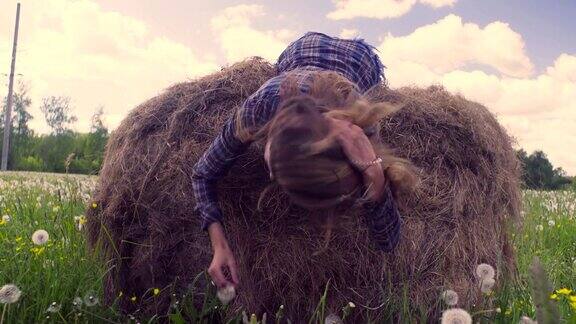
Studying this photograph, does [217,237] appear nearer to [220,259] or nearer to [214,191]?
[220,259]

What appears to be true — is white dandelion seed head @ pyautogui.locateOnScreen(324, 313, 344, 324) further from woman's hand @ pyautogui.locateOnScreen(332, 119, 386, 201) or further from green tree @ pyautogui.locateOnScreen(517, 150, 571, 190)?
green tree @ pyautogui.locateOnScreen(517, 150, 571, 190)

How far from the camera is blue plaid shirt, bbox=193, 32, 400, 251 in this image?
9.73 feet

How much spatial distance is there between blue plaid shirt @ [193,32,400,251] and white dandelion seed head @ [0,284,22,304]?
90 cm

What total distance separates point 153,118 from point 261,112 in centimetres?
103

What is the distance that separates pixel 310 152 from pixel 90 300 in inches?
54.4

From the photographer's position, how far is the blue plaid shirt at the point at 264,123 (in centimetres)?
296

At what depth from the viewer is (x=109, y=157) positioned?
4.05 m

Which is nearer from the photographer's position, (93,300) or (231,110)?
(93,300)

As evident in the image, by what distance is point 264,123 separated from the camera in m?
2.96

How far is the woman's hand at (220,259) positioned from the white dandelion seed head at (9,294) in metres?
0.86

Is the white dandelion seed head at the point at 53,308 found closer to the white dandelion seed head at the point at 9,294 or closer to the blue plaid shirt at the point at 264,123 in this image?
the white dandelion seed head at the point at 9,294

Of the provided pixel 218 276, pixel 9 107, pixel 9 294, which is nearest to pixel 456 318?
pixel 218 276

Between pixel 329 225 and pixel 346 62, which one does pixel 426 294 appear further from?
pixel 346 62

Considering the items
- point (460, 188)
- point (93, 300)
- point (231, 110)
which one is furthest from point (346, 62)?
point (93, 300)
